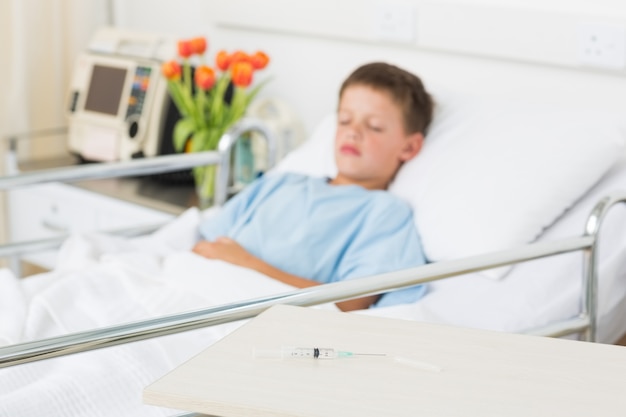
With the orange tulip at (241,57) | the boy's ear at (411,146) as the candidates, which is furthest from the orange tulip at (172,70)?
the boy's ear at (411,146)

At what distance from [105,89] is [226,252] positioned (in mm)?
1248

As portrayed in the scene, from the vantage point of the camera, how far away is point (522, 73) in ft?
8.72

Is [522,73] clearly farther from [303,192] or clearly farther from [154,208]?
[154,208]

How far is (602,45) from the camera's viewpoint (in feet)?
8.07

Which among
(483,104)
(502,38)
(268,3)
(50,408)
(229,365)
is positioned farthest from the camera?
(268,3)

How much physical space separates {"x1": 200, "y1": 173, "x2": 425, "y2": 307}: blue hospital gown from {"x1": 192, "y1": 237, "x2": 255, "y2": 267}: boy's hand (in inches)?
1.7

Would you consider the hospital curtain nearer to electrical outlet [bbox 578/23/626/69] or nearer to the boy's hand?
the boy's hand

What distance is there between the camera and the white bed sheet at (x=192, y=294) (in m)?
1.86

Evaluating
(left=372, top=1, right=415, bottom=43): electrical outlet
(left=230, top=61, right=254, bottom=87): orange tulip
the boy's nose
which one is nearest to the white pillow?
the boy's nose

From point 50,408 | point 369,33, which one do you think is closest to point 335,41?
point 369,33

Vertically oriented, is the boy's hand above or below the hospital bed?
below

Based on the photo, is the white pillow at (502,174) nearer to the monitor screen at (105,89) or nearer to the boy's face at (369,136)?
the boy's face at (369,136)

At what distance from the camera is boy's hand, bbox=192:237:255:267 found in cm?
230

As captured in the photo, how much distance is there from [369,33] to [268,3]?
15.1 inches
